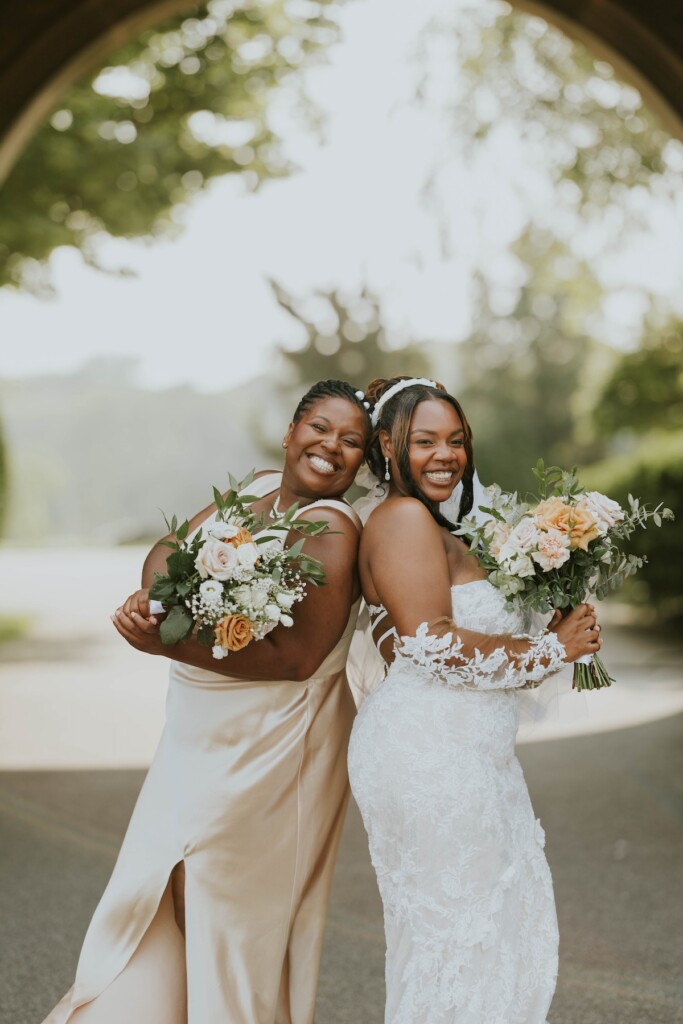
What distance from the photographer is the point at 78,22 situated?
262 inches

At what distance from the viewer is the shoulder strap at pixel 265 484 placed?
140 inches

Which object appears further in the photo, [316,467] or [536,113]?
[536,113]

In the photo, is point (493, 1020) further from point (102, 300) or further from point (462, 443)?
point (102, 300)

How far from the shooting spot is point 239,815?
10.3ft

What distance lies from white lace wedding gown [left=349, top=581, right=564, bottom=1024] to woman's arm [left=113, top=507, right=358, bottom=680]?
0.21 meters

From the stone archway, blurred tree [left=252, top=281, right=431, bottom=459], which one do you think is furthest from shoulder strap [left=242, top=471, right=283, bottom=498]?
blurred tree [left=252, top=281, right=431, bottom=459]

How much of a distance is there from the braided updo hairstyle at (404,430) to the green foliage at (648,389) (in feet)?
42.0

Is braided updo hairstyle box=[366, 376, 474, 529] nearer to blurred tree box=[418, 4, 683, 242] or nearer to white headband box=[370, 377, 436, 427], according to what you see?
white headband box=[370, 377, 436, 427]

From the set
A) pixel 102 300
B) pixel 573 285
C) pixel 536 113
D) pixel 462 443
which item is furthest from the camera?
pixel 102 300

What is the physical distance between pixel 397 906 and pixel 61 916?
8.40 feet

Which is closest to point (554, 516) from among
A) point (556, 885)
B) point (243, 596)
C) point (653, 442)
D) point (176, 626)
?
point (243, 596)

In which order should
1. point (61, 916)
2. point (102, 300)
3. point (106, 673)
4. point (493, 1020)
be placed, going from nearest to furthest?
point (493, 1020) < point (61, 916) < point (106, 673) < point (102, 300)

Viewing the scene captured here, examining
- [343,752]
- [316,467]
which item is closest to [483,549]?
[316,467]

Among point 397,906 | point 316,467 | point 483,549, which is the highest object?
point 316,467
